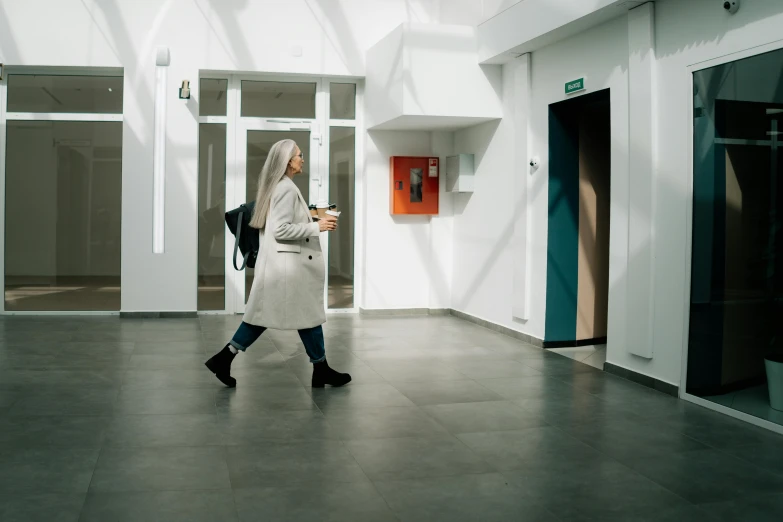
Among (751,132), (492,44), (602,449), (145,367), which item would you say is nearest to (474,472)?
(602,449)

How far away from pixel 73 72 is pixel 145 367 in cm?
529

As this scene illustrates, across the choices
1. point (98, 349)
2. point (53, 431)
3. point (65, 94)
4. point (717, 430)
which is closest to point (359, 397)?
point (53, 431)

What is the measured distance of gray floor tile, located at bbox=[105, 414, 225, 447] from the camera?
4.75m

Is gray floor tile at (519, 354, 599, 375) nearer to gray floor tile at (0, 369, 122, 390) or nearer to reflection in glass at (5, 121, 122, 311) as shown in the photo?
gray floor tile at (0, 369, 122, 390)

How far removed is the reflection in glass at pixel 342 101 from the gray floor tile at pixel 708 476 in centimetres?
776

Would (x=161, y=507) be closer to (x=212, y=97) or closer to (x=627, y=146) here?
(x=627, y=146)

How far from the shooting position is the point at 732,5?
547cm

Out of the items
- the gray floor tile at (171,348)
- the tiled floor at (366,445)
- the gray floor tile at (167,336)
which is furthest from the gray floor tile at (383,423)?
the gray floor tile at (167,336)

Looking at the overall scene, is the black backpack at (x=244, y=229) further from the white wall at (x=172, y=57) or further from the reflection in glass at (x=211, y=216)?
the reflection in glass at (x=211, y=216)

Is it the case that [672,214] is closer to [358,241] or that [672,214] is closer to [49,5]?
[358,241]

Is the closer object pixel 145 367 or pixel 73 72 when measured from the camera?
pixel 145 367

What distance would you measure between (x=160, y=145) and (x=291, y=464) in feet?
22.7

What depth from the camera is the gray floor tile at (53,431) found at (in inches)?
184

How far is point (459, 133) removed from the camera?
1099 cm
